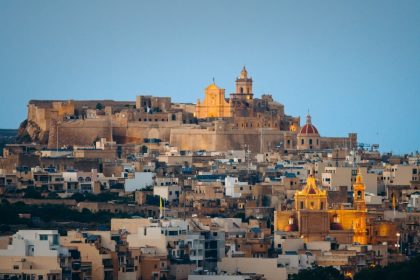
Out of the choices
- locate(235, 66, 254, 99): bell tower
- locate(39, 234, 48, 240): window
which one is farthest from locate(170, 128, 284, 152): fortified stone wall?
locate(39, 234, 48, 240): window

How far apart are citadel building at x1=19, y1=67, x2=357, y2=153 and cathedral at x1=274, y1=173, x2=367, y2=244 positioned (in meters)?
43.1

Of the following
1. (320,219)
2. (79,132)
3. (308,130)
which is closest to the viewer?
(320,219)

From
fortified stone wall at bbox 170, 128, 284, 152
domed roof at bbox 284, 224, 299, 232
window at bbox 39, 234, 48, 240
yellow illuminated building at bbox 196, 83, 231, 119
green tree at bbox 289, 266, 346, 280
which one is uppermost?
yellow illuminated building at bbox 196, 83, 231, 119

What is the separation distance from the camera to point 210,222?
95.6 meters

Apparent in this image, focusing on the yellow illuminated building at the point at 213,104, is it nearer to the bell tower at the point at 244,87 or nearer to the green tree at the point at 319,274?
the bell tower at the point at 244,87

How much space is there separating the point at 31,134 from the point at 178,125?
8807 millimetres

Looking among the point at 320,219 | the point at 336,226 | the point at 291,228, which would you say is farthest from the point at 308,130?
the point at 291,228

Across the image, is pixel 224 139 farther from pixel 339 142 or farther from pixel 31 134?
pixel 31 134

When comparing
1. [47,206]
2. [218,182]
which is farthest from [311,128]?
[47,206]

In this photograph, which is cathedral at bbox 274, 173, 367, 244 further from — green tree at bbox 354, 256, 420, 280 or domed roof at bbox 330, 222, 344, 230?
green tree at bbox 354, 256, 420, 280

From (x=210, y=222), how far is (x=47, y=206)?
9.42 m

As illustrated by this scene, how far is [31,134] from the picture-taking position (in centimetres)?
15200

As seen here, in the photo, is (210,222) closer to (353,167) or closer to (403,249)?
(403,249)

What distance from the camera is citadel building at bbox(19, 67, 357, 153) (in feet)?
479
